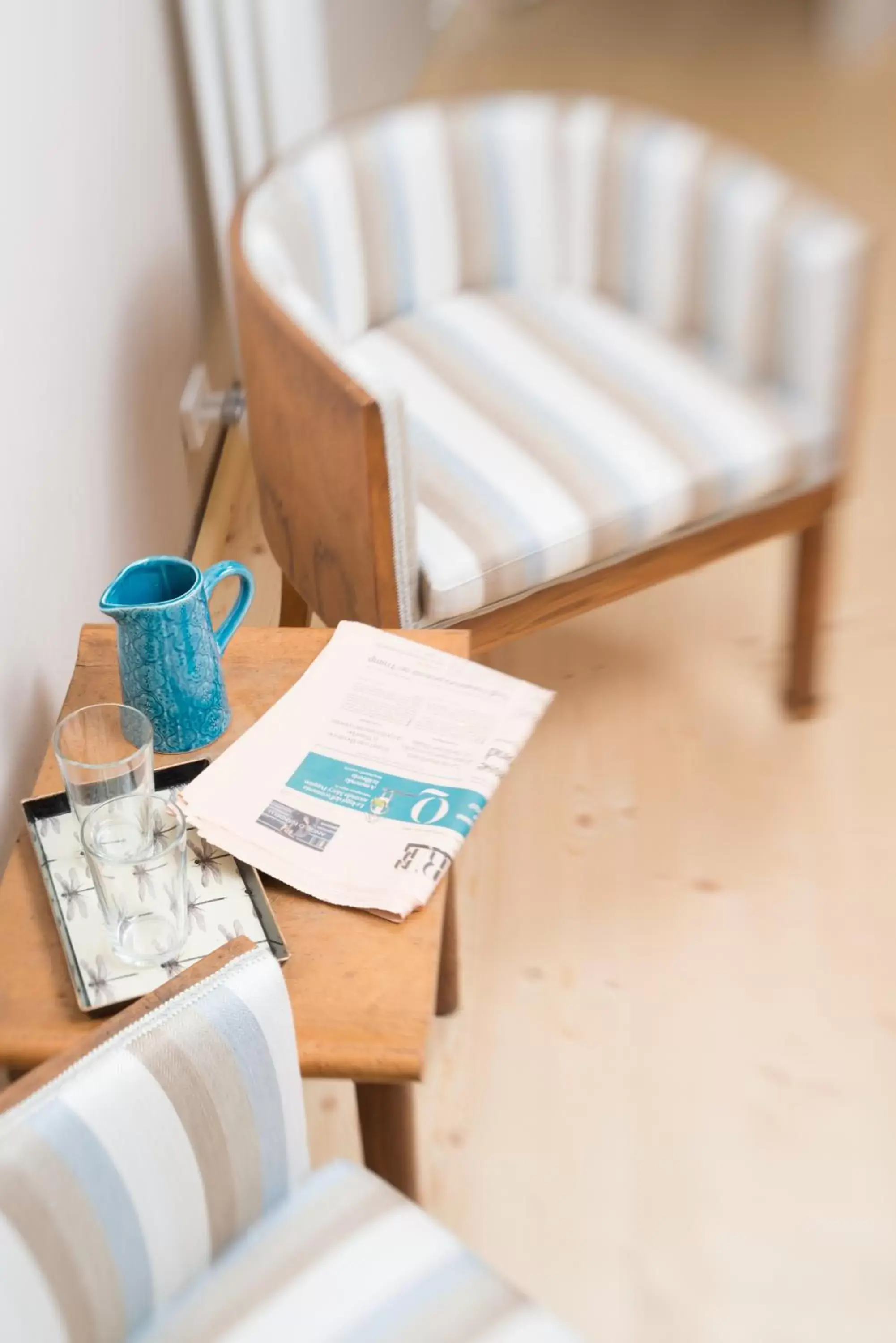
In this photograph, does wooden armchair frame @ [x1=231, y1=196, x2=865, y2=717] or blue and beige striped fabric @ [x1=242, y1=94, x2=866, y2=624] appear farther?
blue and beige striped fabric @ [x1=242, y1=94, x2=866, y2=624]

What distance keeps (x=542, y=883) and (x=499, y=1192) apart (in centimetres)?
43

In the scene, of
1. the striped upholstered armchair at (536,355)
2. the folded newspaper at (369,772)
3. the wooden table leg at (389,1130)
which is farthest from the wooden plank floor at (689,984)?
the folded newspaper at (369,772)

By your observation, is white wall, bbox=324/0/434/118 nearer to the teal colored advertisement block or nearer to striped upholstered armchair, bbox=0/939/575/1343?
the teal colored advertisement block

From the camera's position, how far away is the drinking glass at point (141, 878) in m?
0.92

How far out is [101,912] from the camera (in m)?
0.96

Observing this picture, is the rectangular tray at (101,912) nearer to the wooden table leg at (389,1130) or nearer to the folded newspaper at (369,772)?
the folded newspaper at (369,772)

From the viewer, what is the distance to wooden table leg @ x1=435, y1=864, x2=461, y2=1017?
1.37 metres

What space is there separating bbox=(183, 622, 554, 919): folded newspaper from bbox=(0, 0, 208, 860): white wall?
235mm

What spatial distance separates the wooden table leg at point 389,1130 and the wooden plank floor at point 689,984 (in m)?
0.30

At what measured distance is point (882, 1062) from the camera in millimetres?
1494

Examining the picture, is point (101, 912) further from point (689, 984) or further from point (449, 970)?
point (689, 984)

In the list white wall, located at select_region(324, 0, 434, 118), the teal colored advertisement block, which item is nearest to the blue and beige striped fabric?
the teal colored advertisement block

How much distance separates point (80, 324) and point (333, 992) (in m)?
0.88

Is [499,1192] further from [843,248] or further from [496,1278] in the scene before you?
[843,248]
